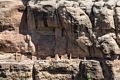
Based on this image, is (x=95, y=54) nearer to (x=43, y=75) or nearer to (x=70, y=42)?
(x=70, y=42)

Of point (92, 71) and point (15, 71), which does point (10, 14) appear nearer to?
point (15, 71)

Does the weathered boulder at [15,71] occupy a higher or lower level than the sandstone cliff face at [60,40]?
lower

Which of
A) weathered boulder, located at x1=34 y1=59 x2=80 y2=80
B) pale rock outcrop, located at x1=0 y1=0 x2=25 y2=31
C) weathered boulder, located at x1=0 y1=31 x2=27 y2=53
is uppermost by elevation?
pale rock outcrop, located at x1=0 y1=0 x2=25 y2=31

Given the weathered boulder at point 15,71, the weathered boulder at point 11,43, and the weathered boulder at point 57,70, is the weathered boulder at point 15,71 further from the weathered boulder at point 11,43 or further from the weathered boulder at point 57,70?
the weathered boulder at point 11,43

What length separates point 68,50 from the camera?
76.8 ft

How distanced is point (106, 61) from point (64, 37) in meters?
3.12

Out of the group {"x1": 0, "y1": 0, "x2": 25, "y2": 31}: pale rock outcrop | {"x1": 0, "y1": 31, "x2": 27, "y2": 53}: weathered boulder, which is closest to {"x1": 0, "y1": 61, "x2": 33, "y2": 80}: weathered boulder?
{"x1": 0, "y1": 31, "x2": 27, "y2": 53}: weathered boulder

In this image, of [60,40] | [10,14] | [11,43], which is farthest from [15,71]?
[10,14]

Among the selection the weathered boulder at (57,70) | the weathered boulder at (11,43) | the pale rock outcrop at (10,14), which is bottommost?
the weathered boulder at (57,70)

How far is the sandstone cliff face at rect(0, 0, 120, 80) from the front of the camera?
21.9 m

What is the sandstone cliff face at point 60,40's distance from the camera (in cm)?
2189

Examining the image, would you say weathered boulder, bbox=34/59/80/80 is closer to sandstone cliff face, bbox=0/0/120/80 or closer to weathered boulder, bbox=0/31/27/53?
sandstone cliff face, bbox=0/0/120/80

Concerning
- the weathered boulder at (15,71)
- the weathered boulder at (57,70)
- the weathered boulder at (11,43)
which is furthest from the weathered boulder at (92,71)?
the weathered boulder at (11,43)

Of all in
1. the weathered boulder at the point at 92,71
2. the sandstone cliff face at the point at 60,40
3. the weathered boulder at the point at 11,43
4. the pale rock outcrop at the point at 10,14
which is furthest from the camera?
the pale rock outcrop at the point at 10,14
